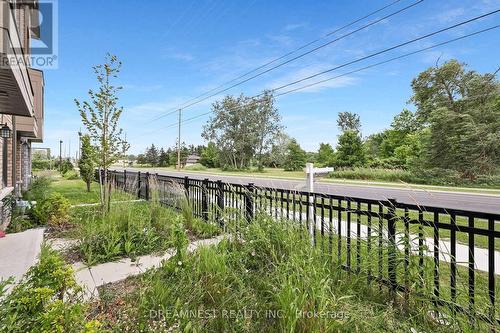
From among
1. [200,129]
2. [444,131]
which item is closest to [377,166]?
[444,131]

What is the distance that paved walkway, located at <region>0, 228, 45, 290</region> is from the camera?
3.50m

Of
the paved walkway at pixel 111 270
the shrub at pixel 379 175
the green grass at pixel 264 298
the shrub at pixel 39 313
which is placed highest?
the shrub at pixel 379 175

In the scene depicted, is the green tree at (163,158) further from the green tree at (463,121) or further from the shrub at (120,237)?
the shrub at (120,237)

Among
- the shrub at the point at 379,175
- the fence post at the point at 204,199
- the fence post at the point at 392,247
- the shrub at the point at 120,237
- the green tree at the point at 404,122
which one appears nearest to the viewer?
the fence post at the point at 392,247

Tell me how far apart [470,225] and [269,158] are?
40.3 meters

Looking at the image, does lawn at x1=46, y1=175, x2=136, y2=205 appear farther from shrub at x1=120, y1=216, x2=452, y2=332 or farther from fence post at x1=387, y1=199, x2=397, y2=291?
fence post at x1=387, y1=199, x2=397, y2=291

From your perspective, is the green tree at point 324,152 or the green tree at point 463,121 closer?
the green tree at point 463,121

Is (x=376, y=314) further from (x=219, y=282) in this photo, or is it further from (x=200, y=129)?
(x=200, y=129)

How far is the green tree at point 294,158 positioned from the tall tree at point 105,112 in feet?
126

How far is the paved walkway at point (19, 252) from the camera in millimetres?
3498

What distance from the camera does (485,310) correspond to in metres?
2.00

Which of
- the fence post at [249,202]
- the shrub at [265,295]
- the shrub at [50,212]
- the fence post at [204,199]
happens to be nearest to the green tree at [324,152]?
the fence post at [204,199]

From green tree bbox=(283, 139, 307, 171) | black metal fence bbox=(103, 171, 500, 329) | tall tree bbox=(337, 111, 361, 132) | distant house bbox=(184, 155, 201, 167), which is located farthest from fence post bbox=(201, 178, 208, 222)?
distant house bbox=(184, 155, 201, 167)

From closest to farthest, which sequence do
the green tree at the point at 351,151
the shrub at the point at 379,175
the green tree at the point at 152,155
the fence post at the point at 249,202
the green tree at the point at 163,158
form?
1. the fence post at the point at 249,202
2. the shrub at the point at 379,175
3. the green tree at the point at 351,151
4. the green tree at the point at 163,158
5. the green tree at the point at 152,155
